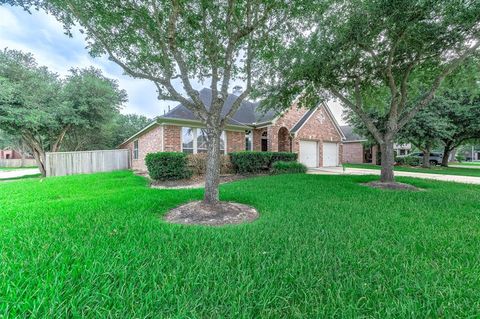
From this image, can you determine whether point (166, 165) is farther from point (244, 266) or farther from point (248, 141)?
point (244, 266)

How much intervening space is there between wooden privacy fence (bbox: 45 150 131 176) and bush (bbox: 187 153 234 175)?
8.78m

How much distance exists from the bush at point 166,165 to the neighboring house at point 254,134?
6.78 feet

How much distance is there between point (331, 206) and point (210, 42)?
504 cm

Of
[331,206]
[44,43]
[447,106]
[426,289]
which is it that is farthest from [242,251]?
[447,106]

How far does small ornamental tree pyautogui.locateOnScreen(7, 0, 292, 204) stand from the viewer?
4543 mm

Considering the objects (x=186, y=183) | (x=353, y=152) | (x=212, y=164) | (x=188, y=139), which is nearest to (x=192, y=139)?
(x=188, y=139)

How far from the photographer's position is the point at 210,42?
5.20 metres

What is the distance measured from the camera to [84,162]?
1391cm

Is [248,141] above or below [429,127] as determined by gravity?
below

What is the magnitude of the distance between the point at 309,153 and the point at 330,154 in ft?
9.20

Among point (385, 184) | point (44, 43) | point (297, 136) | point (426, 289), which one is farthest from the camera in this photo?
point (297, 136)

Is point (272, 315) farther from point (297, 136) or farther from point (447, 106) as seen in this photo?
point (447, 106)

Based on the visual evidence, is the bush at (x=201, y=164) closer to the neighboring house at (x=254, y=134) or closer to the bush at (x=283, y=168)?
the neighboring house at (x=254, y=134)

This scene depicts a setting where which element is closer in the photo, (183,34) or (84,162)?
(183,34)
